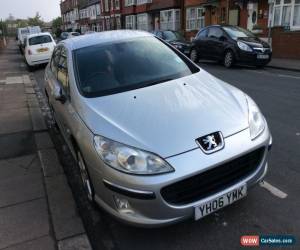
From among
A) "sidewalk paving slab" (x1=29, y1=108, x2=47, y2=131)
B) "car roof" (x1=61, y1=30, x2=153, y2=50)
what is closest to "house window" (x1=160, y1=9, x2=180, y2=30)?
"sidewalk paving slab" (x1=29, y1=108, x2=47, y2=131)

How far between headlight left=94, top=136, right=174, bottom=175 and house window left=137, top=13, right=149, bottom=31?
1431 inches

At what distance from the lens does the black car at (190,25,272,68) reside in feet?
42.8

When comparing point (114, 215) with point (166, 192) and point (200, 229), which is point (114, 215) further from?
point (200, 229)

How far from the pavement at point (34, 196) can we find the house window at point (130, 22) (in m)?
37.0

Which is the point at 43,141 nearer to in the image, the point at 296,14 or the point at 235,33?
the point at 235,33

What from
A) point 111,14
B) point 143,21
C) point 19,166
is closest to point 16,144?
point 19,166

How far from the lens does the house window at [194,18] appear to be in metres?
26.1

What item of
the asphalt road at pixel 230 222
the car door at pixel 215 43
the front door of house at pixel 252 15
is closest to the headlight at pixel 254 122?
the asphalt road at pixel 230 222

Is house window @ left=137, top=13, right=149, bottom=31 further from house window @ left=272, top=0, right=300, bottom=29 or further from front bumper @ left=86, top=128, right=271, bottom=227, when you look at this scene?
front bumper @ left=86, top=128, right=271, bottom=227

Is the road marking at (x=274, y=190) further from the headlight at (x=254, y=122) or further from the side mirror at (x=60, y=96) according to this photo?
the side mirror at (x=60, y=96)

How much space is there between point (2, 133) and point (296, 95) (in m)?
6.31

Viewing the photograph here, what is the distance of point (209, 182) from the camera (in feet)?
8.93

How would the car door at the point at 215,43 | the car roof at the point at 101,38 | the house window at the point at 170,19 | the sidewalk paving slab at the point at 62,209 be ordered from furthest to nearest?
the house window at the point at 170,19 → the car door at the point at 215,43 → the car roof at the point at 101,38 → the sidewalk paving slab at the point at 62,209

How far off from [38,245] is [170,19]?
2993 centimetres
